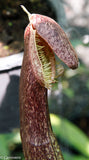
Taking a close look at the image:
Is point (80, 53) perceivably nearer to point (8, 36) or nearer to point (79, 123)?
point (79, 123)

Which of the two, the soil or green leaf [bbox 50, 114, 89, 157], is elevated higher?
the soil

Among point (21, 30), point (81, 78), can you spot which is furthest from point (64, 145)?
point (21, 30)

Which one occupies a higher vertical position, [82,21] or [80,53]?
[82,21]

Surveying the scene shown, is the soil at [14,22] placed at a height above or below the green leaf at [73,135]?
above

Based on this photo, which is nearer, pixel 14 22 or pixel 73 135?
pixel 73 135

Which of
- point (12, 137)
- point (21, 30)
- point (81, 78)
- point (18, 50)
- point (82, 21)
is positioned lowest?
point (12, 137)

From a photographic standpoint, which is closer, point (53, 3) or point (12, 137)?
point (12, 137)

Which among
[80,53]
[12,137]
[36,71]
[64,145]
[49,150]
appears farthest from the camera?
[80,53]

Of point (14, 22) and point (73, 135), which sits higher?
point (14, 22)
